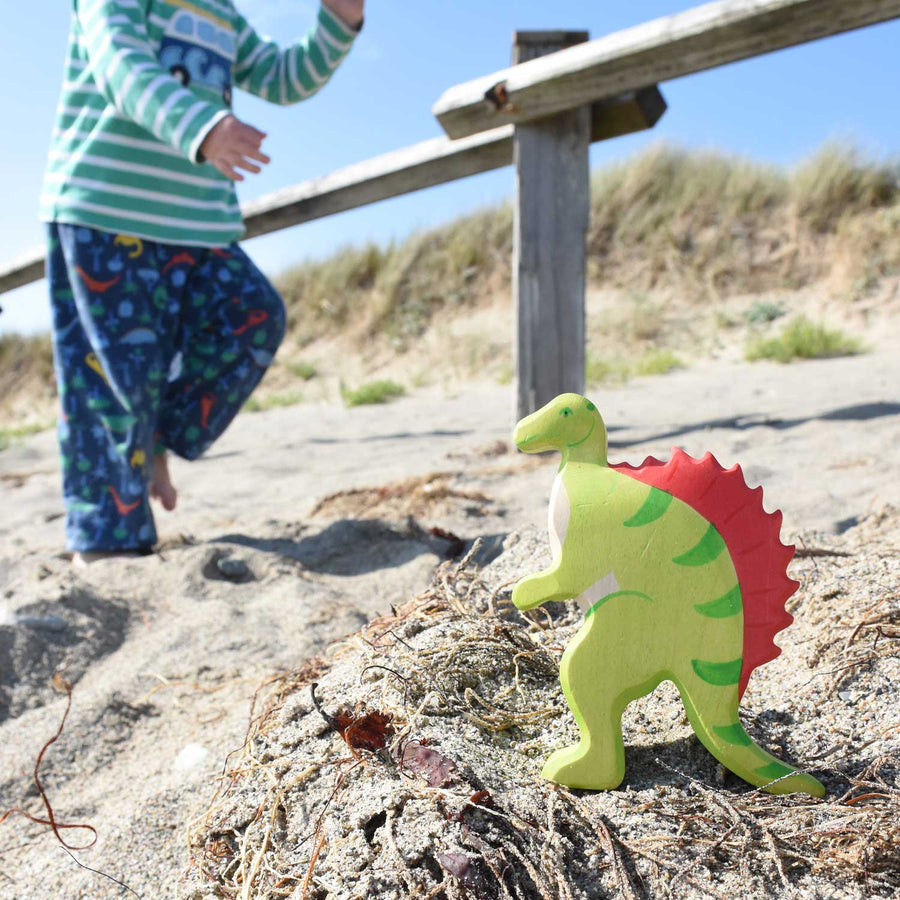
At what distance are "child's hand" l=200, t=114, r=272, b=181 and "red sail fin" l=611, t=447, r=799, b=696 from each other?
1445mm

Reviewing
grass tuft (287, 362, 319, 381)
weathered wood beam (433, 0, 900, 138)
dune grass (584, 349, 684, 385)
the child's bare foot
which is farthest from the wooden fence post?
grass tuft (287, 362, 319, 381)

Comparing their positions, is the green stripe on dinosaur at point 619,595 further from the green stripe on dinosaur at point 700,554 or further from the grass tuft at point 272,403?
the grass tuft at point 272,403

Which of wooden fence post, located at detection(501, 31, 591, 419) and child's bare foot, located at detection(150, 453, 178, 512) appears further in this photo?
wooden fence post, located at detection(501, 31, 591, 419)

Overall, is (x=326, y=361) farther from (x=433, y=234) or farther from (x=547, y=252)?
(x=547, y=252)

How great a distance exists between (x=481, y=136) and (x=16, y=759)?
122 inches

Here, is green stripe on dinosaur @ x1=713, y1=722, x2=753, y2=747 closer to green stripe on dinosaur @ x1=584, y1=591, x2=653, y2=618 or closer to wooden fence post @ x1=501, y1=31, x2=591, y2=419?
green stripe on dinosaur @ x1=584, y1=591, x2=653, y2=618

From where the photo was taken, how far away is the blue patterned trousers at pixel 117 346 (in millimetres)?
Answer: 2482

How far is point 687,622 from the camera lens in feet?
3.46

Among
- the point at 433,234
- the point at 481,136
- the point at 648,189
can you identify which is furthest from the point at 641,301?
the point at 481,136

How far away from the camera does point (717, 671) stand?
3.47 ft

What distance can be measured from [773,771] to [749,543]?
0.29 m

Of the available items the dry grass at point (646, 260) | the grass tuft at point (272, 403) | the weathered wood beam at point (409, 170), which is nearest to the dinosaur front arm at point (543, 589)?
the weathered wood beam at point (409, 170)

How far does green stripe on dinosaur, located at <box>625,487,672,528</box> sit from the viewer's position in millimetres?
1061

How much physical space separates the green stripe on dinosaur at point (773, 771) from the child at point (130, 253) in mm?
1996
